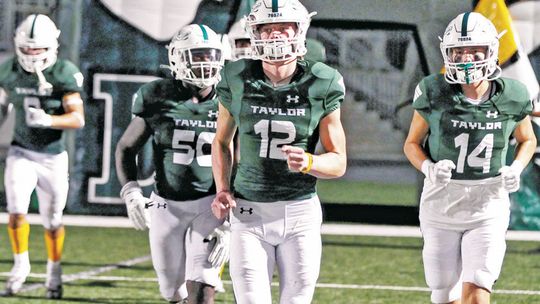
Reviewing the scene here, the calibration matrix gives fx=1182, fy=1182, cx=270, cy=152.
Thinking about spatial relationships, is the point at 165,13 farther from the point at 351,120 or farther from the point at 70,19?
the point at 351,120

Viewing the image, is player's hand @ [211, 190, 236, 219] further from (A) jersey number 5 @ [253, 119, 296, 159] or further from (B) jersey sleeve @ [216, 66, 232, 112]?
(B) jersey sleeve @ [216, 66, 232, 112]

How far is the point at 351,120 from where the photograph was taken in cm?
1185

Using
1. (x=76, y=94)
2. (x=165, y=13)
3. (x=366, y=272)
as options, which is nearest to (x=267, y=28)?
(x=76, y=94)

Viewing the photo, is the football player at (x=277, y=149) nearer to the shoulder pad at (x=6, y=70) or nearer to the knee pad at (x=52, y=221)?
the knee pad at (x=52, y=221)

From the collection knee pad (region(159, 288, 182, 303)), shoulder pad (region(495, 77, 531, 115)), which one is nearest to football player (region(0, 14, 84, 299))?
knee pad (region(159, 288, 182, 303))

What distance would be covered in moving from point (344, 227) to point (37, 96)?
4.72 m

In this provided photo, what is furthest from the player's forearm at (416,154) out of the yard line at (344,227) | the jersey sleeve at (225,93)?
the yard line at (344,227)

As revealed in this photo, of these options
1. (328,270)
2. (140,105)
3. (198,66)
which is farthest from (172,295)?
(328,270)

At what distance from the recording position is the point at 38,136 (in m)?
7.96

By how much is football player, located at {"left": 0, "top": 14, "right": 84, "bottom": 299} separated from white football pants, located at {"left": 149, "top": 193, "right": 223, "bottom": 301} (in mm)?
1972

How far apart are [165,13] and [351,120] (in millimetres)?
2138

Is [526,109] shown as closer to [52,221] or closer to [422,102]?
[422,102]

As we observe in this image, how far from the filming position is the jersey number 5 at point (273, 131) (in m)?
4.90

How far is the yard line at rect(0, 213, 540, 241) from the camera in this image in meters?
11.4
